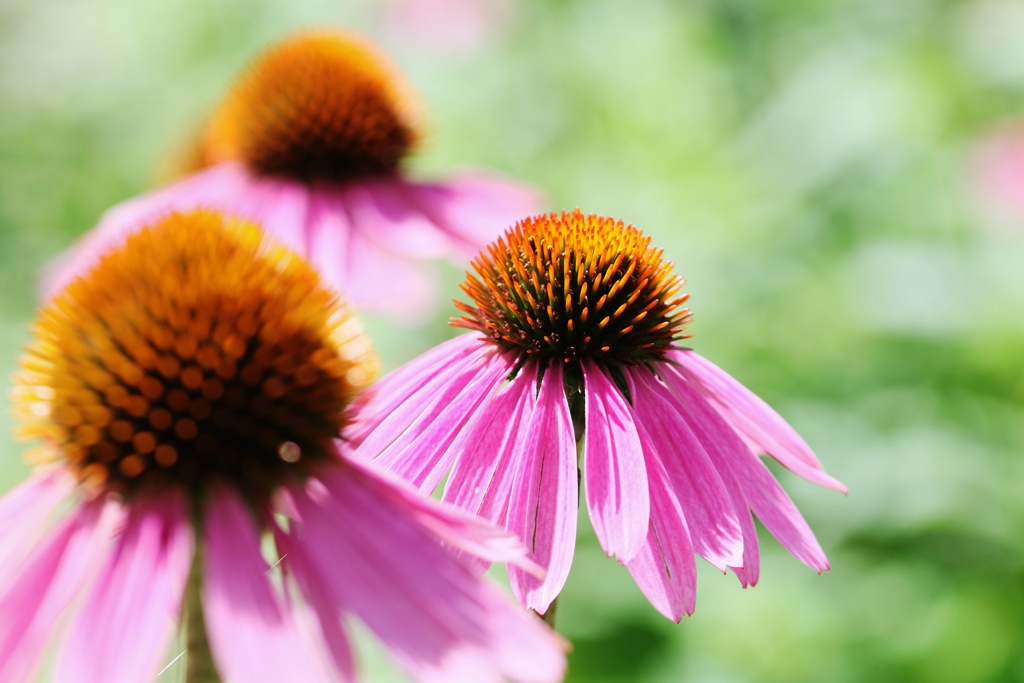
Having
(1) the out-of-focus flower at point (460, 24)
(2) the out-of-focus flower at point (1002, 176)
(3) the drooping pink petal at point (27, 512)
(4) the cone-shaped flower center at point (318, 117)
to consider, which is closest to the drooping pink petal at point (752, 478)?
(3) the drooping pink petal at point (27, 512)

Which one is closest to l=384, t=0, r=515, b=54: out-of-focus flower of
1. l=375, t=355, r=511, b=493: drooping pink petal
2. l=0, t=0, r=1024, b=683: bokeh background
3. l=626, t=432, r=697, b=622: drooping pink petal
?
l=0, t=0, r=1024, b=683: bokeh background

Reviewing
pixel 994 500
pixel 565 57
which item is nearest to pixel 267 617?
pixel 994 500

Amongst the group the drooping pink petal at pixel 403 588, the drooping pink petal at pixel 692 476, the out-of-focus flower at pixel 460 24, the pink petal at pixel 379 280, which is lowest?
the drooping pink petal at pixel 403 588

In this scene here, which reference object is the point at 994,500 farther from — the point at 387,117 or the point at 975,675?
the point at 387,117

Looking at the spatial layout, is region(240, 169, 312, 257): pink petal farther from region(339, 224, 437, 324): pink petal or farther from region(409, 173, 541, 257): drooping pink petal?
region(409, 173, 541, 257): drooping pink petal

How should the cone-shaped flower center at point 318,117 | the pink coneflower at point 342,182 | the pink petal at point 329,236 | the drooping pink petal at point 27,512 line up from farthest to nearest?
the cone-shaped flower center at point 318,117
the pink coneflower at point 342,182
the pink petal at point 329,236
the drooping pink petal at point 27,512

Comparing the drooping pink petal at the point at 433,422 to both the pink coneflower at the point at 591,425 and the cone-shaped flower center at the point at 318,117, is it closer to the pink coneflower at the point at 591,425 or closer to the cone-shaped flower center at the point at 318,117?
the pink coneflower at the point at 591,425

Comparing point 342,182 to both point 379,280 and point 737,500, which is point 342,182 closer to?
point 379,280
